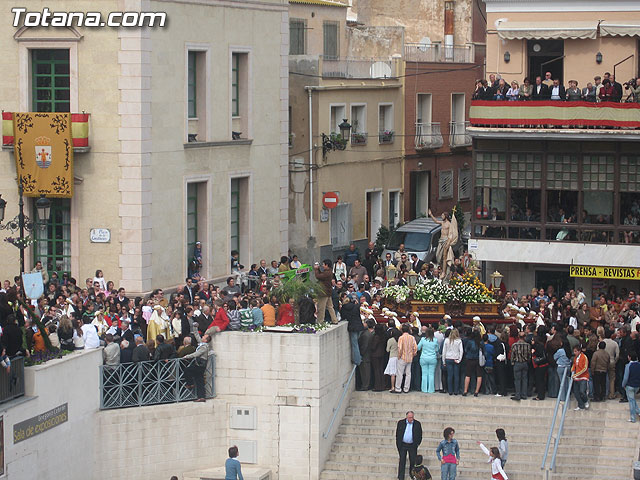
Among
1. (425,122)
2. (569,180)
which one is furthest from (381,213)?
(569,180)

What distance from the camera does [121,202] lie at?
37844 millimetres

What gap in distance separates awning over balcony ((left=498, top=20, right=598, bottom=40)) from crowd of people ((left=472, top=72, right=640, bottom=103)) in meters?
1.29

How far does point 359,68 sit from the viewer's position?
171ft

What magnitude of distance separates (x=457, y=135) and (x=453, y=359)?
88.0ft

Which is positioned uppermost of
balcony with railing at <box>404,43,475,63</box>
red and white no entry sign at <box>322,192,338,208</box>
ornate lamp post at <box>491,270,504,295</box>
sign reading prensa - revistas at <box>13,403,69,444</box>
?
balcony with railing at <box>404,43,475,63</box>

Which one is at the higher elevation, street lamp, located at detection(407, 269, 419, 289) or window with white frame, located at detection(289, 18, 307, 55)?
window with white frame, located at detection(289, 18, 307, 55)

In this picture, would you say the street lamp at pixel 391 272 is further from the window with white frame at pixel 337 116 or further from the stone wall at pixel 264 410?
the window with white frame at pixel 337 116

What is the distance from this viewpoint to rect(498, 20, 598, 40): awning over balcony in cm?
4206

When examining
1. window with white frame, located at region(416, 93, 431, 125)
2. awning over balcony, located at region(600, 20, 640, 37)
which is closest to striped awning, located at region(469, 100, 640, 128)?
awning over balcony, located at region(600, 20, 640, 37)

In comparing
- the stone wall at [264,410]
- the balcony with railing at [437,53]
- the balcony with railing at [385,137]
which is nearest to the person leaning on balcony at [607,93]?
the stone wall at [264,410]

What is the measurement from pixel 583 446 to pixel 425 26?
31059 millimetres

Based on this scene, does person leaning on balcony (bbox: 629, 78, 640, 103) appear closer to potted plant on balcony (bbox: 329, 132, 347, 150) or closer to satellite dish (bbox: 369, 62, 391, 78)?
potted plant on balcony (bbox: 329, 132, 347, 150)

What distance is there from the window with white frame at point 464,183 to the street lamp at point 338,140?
9.69 meters

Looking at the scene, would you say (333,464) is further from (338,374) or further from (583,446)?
(583,446)
